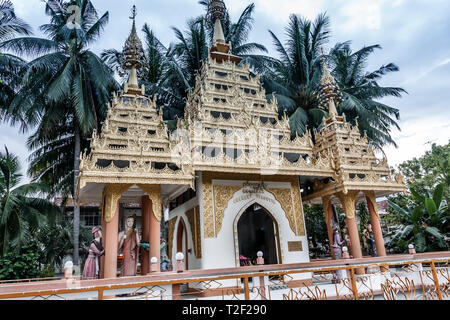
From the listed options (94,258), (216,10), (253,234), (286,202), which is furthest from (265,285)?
(216,10)

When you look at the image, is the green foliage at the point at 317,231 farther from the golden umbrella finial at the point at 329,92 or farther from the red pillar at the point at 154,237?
the red pillar at the point at 154,237

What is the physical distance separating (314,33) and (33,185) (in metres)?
20.9

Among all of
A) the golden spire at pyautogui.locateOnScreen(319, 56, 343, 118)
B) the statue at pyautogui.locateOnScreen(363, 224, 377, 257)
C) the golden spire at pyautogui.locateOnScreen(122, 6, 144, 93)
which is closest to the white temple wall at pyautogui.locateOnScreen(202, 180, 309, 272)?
the statue at pyautogui.locateOnScreen(363, 224, 377, 257)

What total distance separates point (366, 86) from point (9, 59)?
2299 centimetres

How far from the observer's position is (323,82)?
50.9 ft

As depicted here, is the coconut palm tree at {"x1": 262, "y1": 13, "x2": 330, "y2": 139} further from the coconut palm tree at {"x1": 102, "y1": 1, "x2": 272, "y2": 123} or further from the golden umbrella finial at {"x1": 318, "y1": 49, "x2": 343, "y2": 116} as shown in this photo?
the golden umbrella finial at {"x1": 318, "y1": 49, "x2": 343, "y2": 116}

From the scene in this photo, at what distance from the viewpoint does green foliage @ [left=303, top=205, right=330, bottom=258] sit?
2045 cm

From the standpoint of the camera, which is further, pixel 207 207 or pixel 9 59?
pixel 9 59

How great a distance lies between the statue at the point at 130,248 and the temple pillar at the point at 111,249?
0.44 metres

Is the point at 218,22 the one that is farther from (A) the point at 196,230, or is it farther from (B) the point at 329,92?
(A) the point at 196,230

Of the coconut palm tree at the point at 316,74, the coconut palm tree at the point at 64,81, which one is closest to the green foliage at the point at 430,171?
the coconut palm tree at the point at 316,74

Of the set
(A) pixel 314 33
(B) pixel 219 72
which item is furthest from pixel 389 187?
(A) pixel 314 33

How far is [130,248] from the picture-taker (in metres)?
9.52

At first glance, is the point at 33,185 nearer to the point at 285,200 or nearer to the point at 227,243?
the point at 227,243
